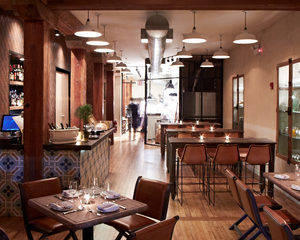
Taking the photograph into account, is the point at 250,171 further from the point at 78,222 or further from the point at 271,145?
the point at 78,222

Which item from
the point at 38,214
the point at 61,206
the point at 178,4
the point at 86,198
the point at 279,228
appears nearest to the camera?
the point at 279,228

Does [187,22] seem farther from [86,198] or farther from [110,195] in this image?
[86,198]

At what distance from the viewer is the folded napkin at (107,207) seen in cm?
279

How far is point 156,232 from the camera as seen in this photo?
2250mm

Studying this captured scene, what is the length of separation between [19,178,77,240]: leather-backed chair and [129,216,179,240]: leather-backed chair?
123 centimetres

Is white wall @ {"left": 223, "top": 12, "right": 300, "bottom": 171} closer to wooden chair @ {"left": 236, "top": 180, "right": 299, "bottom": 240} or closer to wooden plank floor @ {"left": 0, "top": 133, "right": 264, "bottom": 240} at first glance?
wooden plank floor @ {"left": 0, "top": 133, "right": 264, "bottom": 240}

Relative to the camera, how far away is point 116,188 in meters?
6.42

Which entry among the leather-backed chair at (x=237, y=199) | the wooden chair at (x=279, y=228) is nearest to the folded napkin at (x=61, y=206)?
the wooden chair at (x=279, y=228)

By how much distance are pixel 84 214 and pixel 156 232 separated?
2.45ft

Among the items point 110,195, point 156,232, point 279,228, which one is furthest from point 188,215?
point 156,232

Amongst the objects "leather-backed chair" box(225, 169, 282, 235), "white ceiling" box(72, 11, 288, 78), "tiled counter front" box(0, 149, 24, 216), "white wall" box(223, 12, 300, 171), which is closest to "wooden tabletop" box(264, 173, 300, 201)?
"leather-backed chair" box(225, 169, 282, 235)

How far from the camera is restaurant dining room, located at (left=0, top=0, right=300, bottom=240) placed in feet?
10.9

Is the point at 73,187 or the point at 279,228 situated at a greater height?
the point at 73,187

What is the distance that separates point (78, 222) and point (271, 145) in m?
4.27
